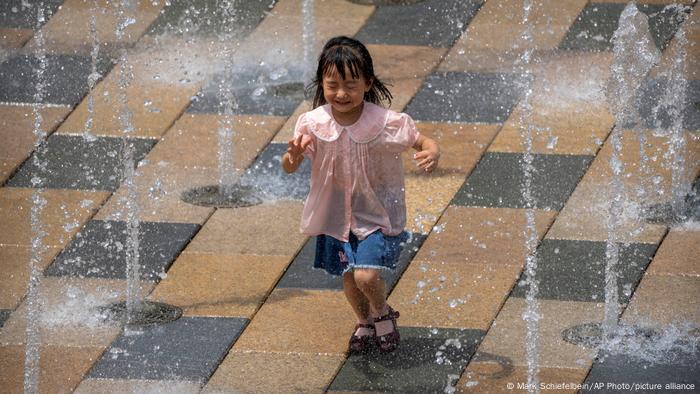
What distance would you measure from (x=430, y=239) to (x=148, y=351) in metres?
1.48

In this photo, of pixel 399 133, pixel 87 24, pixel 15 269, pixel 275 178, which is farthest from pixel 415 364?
pixel 87 24

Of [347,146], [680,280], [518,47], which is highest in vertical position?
[347,146]

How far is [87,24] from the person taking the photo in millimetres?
9539

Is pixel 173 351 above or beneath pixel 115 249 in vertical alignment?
above

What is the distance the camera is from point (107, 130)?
792 centimetres

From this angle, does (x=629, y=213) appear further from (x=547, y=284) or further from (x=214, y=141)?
(x=214, y=141)

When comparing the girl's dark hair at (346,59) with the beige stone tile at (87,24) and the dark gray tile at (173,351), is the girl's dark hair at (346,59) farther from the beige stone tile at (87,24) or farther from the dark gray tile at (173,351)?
the beige stone tile at (87,24)

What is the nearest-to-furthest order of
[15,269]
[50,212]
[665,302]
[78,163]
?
[665,302] → [15,269] → [50,212] → [78,163]

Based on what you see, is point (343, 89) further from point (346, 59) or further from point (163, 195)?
point (163, 195)

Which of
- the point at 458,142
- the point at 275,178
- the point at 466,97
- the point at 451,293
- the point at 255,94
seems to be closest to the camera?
the point at 451,293

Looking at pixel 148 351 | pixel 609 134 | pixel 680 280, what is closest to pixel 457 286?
pixel 680 280

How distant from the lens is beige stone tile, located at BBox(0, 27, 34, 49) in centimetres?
915

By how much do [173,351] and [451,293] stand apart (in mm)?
1151

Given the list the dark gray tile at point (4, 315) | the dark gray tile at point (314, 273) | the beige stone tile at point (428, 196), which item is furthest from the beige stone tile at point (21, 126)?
the beige stone tile at point (428, 196)
